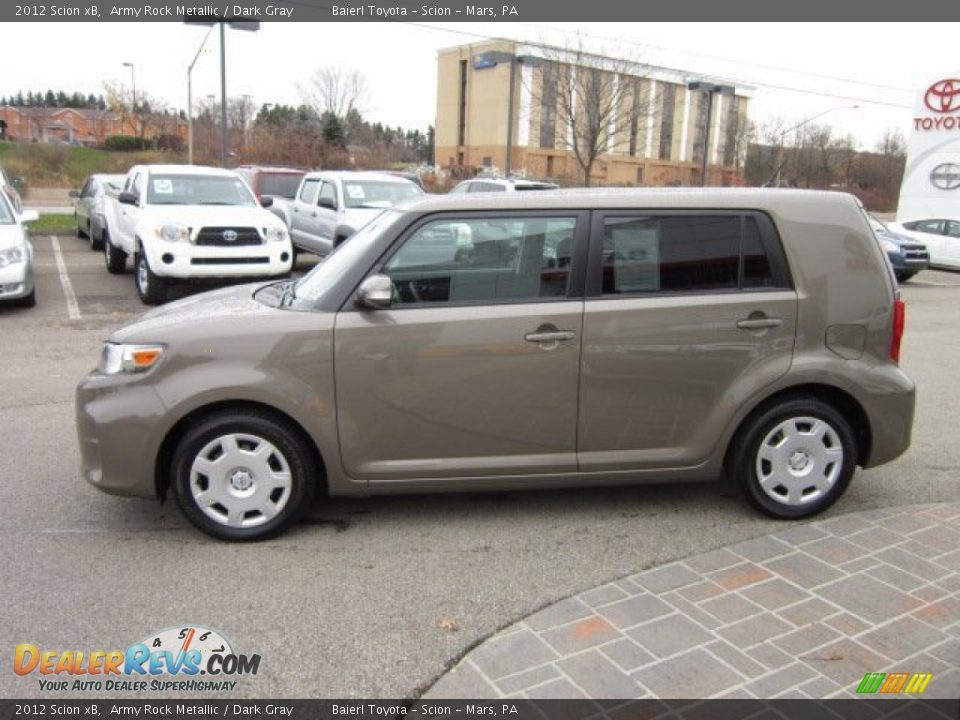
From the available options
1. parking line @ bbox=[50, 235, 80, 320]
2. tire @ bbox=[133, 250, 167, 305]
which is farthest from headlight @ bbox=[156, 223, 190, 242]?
parking line @ bbox=[50, 235, 80, 320]

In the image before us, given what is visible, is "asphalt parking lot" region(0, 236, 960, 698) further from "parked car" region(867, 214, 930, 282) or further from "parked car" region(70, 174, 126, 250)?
"parked car" region(867, 214, 930, 282)

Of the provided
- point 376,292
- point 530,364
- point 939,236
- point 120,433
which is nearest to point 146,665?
point 120,433

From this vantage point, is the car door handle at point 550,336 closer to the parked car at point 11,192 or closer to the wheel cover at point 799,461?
the wheel cover at point 799,461

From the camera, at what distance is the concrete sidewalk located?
2941 mm

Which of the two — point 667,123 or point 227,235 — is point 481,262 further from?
point 667,123

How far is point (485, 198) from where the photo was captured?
13.8 ft

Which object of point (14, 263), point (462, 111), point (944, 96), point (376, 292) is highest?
point (462, 111)

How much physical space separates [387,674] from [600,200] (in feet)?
8.19

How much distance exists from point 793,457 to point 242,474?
285 centimetres

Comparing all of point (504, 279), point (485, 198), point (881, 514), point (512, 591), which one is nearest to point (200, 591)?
point (512, 591)

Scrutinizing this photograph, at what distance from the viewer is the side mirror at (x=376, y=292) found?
3.96m

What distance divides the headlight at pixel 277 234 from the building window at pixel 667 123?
80.8 m

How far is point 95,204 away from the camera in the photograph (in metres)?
16.9

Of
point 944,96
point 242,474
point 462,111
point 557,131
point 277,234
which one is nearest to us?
point 242,474
